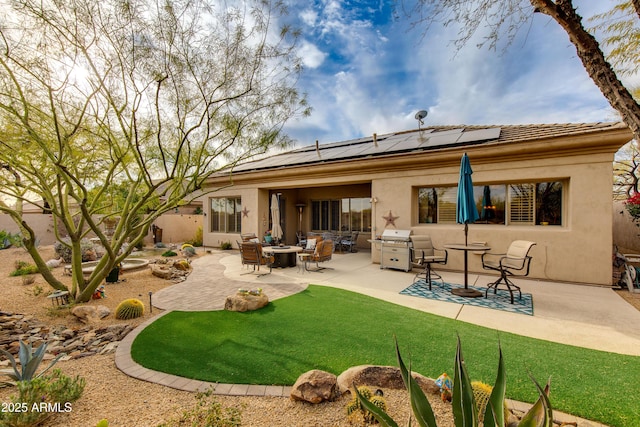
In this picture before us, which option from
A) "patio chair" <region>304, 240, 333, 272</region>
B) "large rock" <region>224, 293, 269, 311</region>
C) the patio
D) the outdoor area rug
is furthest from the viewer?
"patio chair" <region>304, 240, 333, 272</region>

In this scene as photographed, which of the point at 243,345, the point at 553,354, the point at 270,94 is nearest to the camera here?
the point at 553,354

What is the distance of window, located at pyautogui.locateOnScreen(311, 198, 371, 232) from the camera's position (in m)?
14.6

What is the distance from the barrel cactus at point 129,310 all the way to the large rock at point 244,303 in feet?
5.38

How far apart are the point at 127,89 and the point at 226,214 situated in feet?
35.2

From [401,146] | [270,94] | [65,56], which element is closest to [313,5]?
[270,94]

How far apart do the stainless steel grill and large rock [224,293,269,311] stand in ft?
16.7

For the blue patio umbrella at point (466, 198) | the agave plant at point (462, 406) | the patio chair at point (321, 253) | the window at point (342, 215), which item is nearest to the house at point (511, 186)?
the patio chair at point (321, 253)

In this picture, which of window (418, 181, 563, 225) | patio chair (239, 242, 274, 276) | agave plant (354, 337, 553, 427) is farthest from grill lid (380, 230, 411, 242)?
agave plant (354, 337, 553, 427)

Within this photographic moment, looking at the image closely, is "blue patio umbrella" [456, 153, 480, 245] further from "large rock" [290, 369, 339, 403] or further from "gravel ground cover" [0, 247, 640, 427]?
"large rock" [290, 369, 339, 403]

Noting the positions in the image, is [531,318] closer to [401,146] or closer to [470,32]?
[470,32]

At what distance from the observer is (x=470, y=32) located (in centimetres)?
472

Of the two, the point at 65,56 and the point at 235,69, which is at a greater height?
the point at 235,69

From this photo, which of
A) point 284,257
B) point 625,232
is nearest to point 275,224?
point 284,257

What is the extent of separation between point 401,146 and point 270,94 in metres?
6.53
